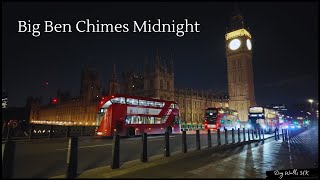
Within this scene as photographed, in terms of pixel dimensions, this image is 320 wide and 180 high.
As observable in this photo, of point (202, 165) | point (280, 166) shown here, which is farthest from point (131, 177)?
point (280, 166)

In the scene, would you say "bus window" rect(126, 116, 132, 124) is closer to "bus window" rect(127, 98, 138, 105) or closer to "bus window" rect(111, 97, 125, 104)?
"bus window" rect(127, 98, 138, 105)

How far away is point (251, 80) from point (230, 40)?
1418 cm

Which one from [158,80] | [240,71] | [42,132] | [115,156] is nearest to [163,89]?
[158,80]

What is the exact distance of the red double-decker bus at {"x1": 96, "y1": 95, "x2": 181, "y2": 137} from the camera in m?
18.0

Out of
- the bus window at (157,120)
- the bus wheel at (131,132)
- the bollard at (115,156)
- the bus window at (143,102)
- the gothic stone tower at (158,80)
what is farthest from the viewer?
the gothic stone tower at (158,80)

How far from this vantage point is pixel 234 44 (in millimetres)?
74438

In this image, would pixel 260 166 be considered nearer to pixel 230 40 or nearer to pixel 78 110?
pixel 230 40

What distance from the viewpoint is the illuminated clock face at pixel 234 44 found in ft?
242

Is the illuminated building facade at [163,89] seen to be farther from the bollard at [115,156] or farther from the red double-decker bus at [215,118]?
the bollard at [115,156]

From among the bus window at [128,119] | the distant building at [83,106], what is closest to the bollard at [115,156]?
the bus window at [128,119]

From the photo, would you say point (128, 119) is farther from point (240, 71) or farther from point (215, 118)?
point (240, 71)

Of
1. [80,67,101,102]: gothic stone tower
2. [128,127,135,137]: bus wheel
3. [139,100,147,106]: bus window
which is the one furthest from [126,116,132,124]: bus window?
[80,67,101,102]: gothic stone tower

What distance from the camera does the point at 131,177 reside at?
18.9ft

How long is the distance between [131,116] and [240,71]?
59.9m
